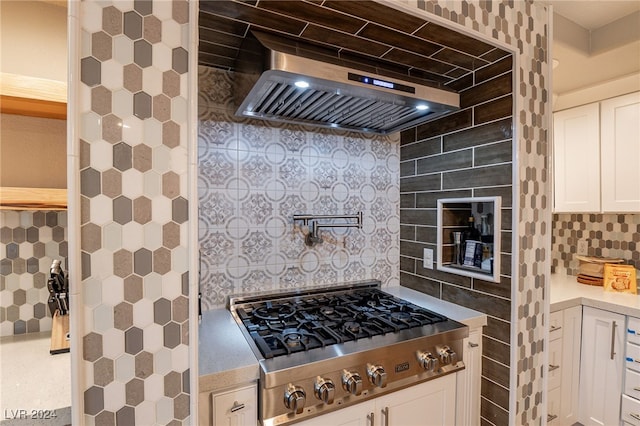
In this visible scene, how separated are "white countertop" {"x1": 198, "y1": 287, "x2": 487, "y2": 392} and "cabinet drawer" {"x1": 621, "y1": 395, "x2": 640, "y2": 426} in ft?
3.62

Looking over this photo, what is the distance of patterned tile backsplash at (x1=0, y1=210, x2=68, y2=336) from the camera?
1202mm

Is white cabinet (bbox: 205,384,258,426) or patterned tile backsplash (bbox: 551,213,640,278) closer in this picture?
white cabinet (bbox: 205,384,258,426)

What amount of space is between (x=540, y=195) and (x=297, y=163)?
1188 mm

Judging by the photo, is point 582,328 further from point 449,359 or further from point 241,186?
point 241,186

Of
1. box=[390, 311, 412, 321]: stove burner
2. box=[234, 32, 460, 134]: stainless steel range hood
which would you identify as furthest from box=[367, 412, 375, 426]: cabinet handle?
box=[234, 32, 460, 134]: stainless steel range hood

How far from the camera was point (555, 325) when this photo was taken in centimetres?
178

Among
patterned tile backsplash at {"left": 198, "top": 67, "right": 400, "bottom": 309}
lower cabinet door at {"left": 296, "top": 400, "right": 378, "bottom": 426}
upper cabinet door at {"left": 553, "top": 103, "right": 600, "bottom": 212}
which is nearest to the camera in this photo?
lower cabinet door at {"left": 296, "top": 400, "right": 378, "bottom": 426}

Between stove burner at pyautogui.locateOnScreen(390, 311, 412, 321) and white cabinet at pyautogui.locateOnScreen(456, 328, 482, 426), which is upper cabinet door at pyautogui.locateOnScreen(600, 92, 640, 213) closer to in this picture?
white cabinet at pyautogui.locateOnScreen(456, 328, 482, 426)

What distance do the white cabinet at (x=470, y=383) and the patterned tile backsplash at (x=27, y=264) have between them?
5.90ft

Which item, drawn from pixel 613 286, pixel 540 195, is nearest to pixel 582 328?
pixel 613 286

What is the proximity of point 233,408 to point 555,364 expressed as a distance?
6.16 feet

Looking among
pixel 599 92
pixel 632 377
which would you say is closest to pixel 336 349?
pixel 632 377

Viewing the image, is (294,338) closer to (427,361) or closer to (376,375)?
(376,375)

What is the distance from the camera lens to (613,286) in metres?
2.01
